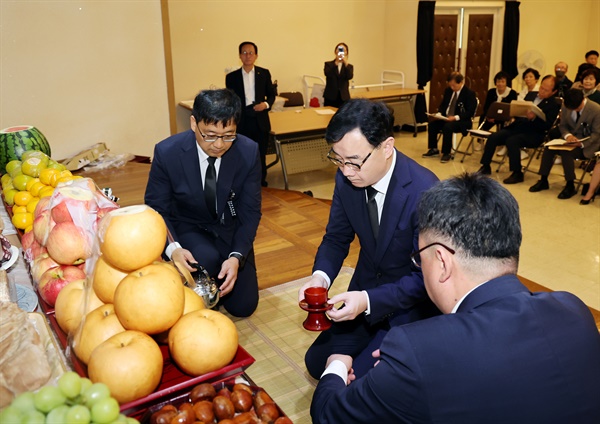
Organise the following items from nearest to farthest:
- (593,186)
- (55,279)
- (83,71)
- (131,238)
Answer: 1. (131,238)
2. (55,279)
3. (83,71)
4. (593,186)

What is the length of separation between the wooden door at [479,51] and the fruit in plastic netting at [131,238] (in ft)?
33.2

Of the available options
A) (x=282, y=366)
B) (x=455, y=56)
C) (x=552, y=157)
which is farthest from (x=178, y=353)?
(x=455, y=56)

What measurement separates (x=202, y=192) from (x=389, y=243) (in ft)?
3.50

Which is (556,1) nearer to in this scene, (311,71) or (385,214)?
(311,71)

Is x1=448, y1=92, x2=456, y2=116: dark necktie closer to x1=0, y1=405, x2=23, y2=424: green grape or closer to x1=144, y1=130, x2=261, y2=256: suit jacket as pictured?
x1=144, y1=130, x2=261, y2=256: suit jacket

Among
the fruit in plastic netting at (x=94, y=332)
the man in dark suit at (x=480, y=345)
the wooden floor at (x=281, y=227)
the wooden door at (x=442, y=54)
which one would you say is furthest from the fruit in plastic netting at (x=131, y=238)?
the wooden door at (x=442, y=54)

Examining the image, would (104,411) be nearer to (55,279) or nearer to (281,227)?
(55,279)

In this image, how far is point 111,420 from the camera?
0.91 m

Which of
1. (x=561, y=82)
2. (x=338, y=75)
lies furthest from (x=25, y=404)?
(x=561, y=82)

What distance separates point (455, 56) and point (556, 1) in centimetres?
280

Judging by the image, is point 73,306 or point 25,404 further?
point 73,306

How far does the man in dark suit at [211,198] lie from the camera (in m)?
2.64

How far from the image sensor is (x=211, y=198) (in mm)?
2734

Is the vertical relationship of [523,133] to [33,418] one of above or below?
below
